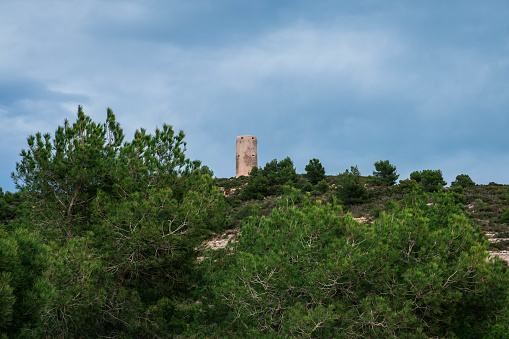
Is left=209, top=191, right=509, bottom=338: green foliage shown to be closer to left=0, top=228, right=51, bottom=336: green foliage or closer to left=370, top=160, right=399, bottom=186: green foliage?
left=0, top=228, right=51, bottom=336: green foliage

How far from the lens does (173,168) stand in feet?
40.8

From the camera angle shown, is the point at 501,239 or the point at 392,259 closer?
the point at 392,259

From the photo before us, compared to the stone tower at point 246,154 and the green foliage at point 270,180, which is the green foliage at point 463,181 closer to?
the green foliage at point 270,180

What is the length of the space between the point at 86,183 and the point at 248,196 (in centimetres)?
2681

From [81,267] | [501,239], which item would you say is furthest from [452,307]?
[501,239]

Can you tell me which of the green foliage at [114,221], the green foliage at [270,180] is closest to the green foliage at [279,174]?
the green foliage at [270,180]

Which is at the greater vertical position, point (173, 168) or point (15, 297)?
point (173, 168)

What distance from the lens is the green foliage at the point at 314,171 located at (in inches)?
1662

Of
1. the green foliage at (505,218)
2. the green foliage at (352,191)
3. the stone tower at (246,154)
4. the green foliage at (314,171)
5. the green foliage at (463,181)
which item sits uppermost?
the stone tower at (246,154)

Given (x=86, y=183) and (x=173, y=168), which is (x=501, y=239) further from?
(x=86, y=183)

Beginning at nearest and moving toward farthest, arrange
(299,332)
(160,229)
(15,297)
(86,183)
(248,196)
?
(15,297) < (299,332) < (160,229) < (86,183) < (248,196)

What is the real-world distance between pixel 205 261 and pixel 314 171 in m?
31.5

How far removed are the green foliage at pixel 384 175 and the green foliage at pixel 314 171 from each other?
4.47m

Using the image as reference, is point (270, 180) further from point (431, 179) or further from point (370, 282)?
point (370, 282)
